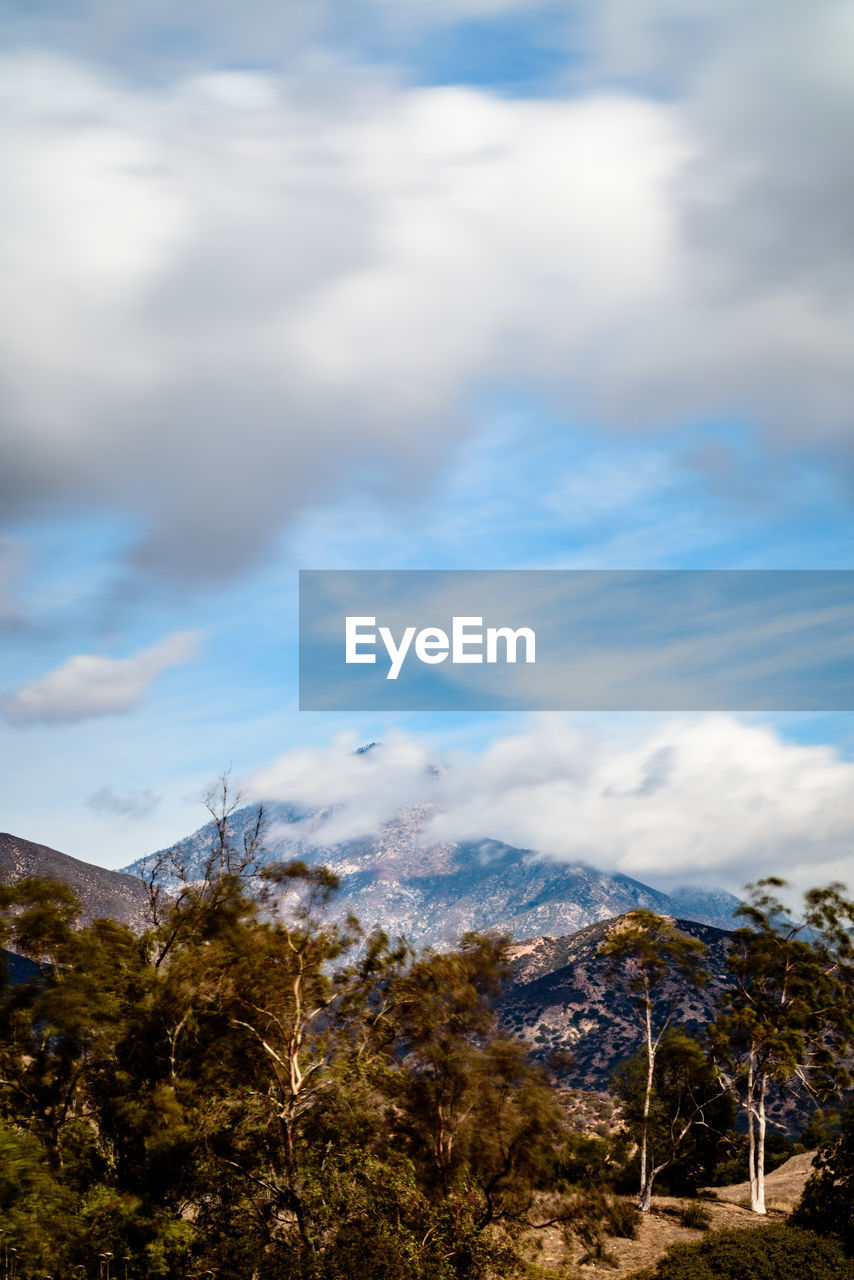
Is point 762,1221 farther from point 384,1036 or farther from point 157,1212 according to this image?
point 157,1212

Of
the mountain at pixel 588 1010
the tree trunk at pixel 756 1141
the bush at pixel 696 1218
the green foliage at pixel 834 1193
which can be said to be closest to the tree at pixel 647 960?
the bush at pixel 696 1218

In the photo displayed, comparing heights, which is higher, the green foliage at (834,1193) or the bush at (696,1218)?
the green foliage at (834,1193)

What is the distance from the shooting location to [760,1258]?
2556cm

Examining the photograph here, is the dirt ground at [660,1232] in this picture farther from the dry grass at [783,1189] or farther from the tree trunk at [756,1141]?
the tree trunk at [756,1141]

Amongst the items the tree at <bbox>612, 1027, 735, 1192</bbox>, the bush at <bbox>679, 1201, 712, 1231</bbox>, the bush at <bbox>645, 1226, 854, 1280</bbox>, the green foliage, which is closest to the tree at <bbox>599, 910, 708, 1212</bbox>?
the tree at <bbox>612, 1027, 735, 1192</bbox>

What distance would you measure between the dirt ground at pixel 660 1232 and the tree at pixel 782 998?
5.29 ft

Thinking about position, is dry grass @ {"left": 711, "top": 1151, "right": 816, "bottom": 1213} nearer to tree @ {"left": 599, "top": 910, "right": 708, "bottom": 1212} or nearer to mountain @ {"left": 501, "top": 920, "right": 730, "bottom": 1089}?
tree @ {"left": 599, "top": 910, "right": 708, "bottom": 1212}

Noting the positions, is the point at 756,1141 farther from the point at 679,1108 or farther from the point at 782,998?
the point at 782,998

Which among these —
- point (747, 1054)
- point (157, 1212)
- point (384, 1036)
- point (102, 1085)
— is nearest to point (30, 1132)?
point (102, 1085)

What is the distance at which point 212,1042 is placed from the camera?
1056 inches

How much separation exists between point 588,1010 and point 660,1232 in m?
138

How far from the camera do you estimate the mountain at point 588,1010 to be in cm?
14150

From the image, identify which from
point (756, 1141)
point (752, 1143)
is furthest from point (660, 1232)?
point (756, 1141)

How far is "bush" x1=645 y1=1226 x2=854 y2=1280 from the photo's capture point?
25062 mm
